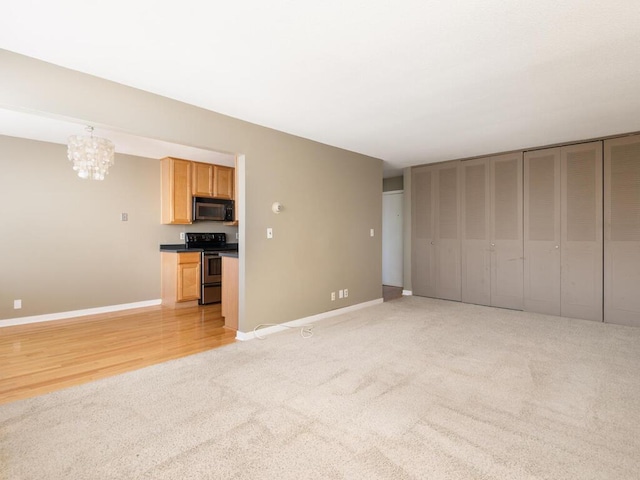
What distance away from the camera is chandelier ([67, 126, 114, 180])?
3557 millimetres

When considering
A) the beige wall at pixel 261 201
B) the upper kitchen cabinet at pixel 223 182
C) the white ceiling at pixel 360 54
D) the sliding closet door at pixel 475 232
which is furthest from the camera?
the upper kitchen cabinet at pixel 223 182

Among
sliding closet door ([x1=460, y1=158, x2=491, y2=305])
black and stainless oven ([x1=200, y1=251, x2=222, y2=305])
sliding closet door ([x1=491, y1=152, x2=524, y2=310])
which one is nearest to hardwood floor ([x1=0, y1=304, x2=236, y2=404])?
black and stainless oven ([x1=200, y1=251, x2=222, y2=305])

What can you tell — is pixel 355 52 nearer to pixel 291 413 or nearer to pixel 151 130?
pixel 151 130

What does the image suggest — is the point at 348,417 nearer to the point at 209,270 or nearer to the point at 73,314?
the point at 209,270

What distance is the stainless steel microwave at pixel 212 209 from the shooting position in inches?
221

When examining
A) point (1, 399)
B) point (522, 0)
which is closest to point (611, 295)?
point (522, 0)

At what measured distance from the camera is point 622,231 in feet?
13.9

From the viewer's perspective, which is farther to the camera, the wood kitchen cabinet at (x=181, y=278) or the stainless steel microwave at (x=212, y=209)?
the stainless steel microwave at (x=212, y=209)

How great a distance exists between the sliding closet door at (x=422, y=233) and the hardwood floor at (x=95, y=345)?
141 inches

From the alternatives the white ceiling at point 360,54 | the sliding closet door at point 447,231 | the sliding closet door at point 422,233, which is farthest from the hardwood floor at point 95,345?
the sliding closet door at point 447,231

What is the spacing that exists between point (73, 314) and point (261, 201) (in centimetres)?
330

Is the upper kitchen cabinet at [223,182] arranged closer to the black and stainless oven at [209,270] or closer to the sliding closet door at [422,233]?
the black and stainless oven at [209,270]

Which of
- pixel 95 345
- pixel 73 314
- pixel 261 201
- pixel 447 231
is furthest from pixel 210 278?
pixel 447 231

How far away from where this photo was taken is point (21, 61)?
233 centimetres
